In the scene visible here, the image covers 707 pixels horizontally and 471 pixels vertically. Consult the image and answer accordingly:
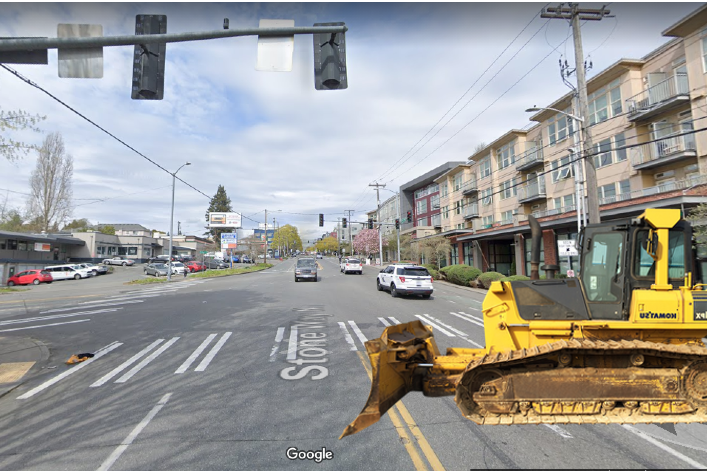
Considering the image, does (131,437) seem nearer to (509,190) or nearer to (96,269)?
(509,190)

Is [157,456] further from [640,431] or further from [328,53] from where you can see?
[328,53]

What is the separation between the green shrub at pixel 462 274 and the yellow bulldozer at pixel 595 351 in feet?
71.1

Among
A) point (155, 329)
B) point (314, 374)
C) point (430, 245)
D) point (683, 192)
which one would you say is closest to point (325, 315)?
point (155, 329)

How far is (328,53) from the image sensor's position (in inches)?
229

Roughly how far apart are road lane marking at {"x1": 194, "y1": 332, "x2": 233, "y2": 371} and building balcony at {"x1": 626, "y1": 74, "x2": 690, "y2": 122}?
890 inches

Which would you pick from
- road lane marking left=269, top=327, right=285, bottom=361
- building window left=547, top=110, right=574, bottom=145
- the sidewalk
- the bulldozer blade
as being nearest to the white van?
the sidewalk

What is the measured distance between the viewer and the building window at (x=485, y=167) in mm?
37450

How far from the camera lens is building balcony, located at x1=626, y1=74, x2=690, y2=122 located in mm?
18438

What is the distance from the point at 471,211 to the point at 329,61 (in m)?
37.8

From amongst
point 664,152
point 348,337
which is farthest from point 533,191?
point 348,337

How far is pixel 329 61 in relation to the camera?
5789 mm

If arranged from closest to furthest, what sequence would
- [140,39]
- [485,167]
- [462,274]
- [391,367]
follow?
1. [391,367]
2. [140,39]
3. [462,274]
4. [485,167]

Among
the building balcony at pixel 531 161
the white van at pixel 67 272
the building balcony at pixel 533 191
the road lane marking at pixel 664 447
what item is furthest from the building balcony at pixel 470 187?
the white van at pixel 67 272

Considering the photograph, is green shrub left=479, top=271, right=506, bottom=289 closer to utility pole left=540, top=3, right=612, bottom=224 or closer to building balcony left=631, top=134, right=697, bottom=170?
utility pole left=540, top=3, right=612, bottom=224
